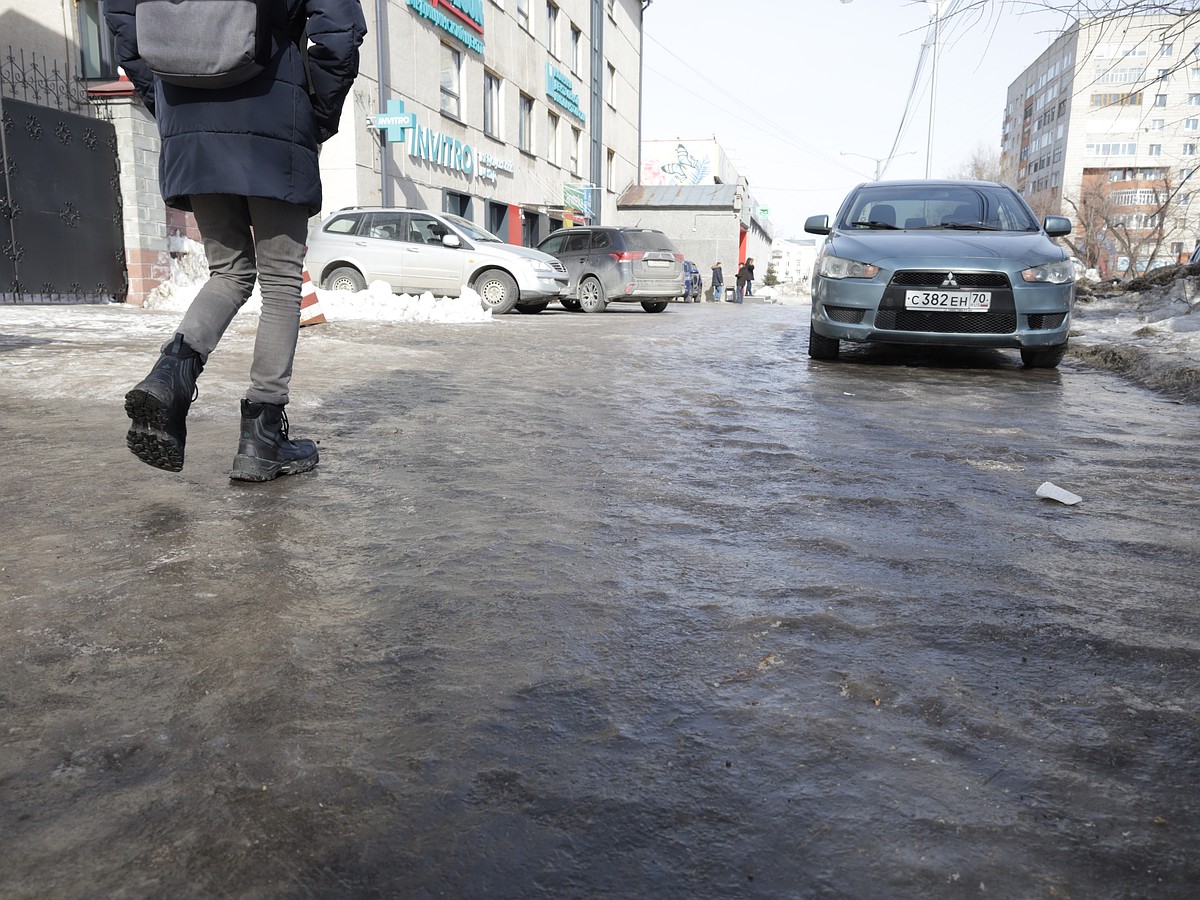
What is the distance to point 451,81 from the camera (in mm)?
20562

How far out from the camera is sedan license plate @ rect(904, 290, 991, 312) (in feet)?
22.0

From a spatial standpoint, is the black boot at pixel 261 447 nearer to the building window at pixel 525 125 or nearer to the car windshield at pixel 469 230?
the car windshield at pixel 469 230

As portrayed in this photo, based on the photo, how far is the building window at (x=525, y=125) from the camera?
25.0m

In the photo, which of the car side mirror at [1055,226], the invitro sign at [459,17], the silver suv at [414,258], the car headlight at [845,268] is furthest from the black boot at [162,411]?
the invitro sign at [459,17]

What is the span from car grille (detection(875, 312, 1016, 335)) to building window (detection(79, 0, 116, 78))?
12.3 metres

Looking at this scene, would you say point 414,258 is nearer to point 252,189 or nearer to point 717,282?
point 252,189

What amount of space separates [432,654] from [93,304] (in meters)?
12.7

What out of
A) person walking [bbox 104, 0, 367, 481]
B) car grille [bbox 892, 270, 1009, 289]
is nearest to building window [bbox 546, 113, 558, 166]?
car grille [bbox 892, 270, 1009, 289]

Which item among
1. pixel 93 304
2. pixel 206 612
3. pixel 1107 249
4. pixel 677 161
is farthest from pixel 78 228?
pixel 1107 249

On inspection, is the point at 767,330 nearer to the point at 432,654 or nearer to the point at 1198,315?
the point at 1198,315

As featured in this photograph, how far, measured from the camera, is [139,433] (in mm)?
2900

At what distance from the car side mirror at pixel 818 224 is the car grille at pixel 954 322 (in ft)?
5.21

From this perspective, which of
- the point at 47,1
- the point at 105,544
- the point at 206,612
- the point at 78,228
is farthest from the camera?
the point at 47,1

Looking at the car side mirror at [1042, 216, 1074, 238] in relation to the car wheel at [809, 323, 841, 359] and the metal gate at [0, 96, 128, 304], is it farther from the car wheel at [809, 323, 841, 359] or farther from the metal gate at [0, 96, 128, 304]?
the metal gate at [0, 96, 128, 304]
